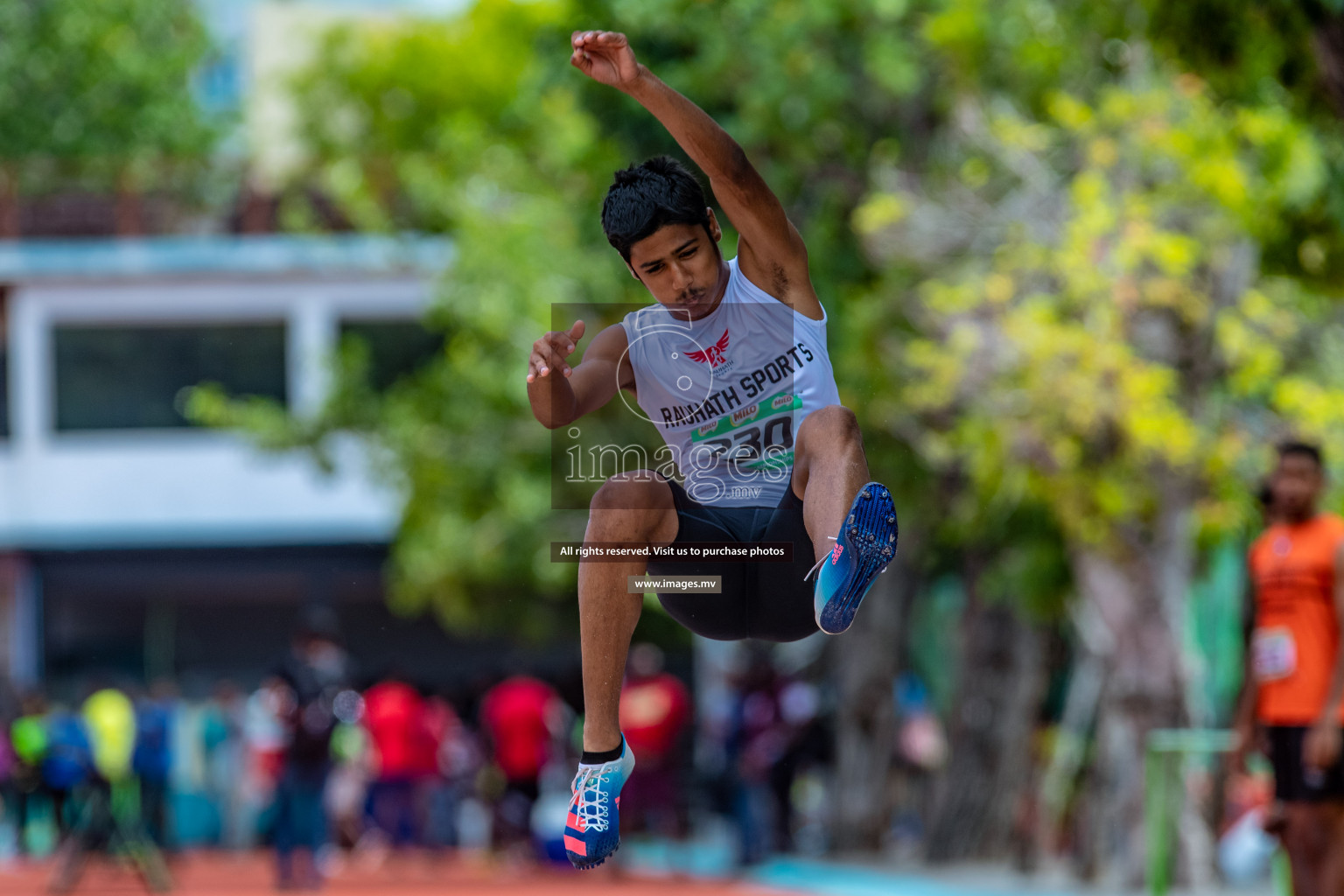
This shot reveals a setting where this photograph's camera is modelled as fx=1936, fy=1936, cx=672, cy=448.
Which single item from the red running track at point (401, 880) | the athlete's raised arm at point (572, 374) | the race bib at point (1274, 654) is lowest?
the red running track at point (401, 880)

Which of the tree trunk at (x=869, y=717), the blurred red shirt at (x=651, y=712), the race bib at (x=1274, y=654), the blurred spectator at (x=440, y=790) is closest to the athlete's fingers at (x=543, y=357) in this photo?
the race bib at (x=1274, y=654)

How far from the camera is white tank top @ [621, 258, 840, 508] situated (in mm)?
3910

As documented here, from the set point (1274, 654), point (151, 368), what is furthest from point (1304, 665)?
point (151, 368)

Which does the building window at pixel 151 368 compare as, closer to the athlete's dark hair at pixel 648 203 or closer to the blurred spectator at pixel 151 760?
the blurred spectator at pixel 151 760

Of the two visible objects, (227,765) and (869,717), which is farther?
(227,765)

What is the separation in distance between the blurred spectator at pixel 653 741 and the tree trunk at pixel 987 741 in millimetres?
2362

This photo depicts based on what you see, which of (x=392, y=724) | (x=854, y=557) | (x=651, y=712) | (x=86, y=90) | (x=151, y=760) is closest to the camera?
(x=854, y=557)

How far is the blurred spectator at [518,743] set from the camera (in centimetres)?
1645

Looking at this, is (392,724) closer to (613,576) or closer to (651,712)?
(651,712)

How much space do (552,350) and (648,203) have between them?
1.17 ft

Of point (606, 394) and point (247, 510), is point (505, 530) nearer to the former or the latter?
point (247, 510)

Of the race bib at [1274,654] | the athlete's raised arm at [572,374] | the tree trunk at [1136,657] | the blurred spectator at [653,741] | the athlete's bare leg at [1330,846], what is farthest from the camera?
the blurred spectator at [653,741]

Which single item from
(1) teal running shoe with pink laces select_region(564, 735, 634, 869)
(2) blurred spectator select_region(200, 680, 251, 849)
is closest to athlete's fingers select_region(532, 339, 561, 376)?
(1) teal running shoe with pink laces select_region(564, 735, 634, 869)

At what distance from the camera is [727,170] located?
11.9 feet
